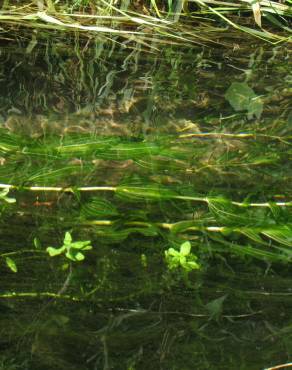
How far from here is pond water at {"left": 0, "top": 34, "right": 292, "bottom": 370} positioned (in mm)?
1172

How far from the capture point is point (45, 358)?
1100 mm

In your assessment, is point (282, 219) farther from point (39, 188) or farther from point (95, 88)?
point (95, 88)

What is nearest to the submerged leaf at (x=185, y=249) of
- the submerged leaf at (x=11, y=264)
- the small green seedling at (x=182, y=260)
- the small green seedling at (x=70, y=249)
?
the small green seedling at (x=182, y=260)

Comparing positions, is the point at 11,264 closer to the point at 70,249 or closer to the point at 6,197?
the point at 70,249

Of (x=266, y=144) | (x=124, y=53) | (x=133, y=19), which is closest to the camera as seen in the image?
(x=266, y=144)

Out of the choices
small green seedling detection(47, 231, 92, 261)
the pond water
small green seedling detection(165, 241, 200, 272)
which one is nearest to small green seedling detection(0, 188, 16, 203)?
the pond water

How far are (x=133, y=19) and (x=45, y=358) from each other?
2.60 metres

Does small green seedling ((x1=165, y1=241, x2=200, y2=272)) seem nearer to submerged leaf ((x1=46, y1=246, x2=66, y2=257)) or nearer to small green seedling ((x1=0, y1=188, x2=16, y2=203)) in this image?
submerged leaf ((x1=46, y1=246, x2=66, y2=257))

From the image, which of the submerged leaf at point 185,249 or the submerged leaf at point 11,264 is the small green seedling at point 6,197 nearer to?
the submerged leaf at point 11,264

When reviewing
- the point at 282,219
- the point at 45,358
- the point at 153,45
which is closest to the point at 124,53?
the point at 153,45

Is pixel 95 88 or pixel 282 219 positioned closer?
pixel 282 219

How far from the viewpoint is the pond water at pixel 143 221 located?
1.17 meters

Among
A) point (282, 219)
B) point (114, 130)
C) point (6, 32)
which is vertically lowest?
point (6, 32)

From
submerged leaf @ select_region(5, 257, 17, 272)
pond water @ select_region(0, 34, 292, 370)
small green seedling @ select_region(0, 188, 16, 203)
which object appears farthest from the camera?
small green seedling @ select_region(0, 188, 16, 203)
